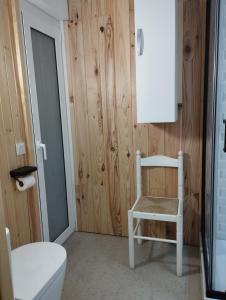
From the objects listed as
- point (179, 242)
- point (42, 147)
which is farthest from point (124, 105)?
point (179, 242)

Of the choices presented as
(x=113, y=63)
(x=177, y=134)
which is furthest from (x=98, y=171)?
(x=113, y=63)

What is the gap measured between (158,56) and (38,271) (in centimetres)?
157

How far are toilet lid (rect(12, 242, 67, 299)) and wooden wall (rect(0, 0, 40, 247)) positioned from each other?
0.94 feet

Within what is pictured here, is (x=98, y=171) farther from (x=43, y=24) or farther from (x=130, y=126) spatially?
(x=43, y=24)

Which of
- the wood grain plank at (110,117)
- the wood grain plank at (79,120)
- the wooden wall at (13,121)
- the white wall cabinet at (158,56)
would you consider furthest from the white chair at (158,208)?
the wooden wall at (13,121)

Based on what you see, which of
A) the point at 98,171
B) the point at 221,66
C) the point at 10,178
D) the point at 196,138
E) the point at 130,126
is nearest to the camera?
the point at 221,66

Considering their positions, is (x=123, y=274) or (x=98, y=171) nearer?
(x=123, y=274)

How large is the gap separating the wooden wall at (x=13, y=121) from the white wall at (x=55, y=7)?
34cm

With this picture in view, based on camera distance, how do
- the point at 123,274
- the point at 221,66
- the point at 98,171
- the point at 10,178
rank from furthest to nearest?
the point at 98,171
the point at 123,274
the point at 10,178
the point at 221,66

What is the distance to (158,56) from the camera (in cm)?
181

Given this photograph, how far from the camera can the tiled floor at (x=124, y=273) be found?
1751 mm

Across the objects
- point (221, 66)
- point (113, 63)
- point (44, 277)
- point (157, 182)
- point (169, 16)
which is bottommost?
point (44, 277)

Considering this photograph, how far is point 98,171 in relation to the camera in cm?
246

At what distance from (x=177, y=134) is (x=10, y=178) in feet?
4.50
